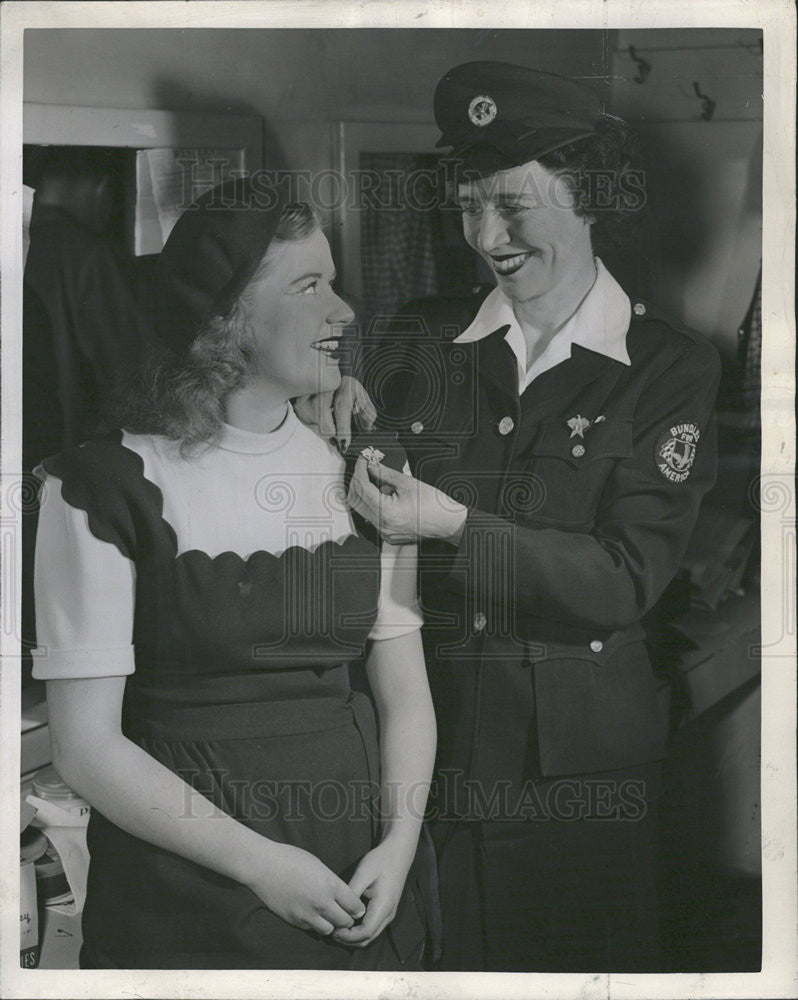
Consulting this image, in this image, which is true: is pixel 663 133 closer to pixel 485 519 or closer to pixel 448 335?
pixel 448 335

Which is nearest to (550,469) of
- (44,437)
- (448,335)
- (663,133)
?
(448,335)

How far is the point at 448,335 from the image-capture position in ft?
7.23

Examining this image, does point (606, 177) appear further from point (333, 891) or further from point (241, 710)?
point (333, 891)

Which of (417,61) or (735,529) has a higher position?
(417,61)

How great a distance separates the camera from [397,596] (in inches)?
86.6

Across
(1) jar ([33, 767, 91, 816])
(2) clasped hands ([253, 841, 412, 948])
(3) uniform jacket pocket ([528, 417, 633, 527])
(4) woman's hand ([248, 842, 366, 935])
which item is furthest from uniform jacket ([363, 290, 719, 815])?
(1) jar ([33, 767, 91, 816])

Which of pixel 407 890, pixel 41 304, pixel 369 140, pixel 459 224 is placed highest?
pixel 369 140

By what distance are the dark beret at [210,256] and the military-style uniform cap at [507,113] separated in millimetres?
437

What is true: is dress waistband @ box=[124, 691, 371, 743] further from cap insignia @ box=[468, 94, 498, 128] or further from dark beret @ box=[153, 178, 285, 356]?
cap insignia @ box=[468, 94, 498, 128]

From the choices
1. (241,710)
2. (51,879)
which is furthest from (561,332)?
(51,879)

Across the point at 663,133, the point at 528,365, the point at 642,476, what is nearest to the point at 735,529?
the point at 642,476

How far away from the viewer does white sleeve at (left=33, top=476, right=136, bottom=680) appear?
2.14 meters

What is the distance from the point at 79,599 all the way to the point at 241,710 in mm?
436

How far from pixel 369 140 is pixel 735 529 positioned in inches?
48.0
